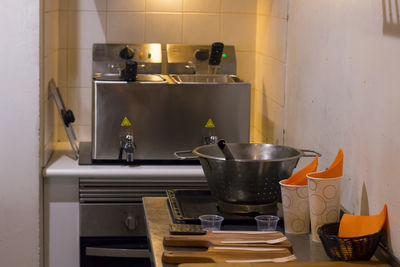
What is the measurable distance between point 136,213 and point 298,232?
3.30ft

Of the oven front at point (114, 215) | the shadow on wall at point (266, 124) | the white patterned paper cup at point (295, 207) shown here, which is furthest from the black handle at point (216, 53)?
the white patterned paper cup at point (295, 207)

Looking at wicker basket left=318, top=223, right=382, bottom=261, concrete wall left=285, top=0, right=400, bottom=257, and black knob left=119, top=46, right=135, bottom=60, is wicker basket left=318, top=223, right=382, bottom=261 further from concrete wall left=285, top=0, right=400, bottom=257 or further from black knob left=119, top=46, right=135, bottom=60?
black knob left=119, top=46, right=135, bottom=60

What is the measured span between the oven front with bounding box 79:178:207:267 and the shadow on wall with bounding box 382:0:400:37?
124 centimetres

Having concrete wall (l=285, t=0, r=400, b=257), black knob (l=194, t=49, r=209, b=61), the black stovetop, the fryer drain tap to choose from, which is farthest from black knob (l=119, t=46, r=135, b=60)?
the black stovetop

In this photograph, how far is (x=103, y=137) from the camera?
8.30ft

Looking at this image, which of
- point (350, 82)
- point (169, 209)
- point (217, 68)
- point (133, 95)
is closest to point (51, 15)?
point (133, 95)

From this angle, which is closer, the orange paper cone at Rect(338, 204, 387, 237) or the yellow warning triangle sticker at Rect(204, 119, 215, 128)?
the orange paper cone at Rect(338, 204, 387, 237)

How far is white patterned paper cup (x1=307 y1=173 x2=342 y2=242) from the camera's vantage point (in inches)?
62.6

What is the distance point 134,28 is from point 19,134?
0.83m

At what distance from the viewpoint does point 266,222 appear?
1664 mm

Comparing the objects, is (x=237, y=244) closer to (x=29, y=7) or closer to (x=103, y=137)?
(x=103, y=137)

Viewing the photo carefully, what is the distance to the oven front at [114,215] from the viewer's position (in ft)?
8.30

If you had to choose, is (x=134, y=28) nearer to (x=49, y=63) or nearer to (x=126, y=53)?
(x=126, y=53)

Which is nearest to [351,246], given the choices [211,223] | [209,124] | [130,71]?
[211,223]
